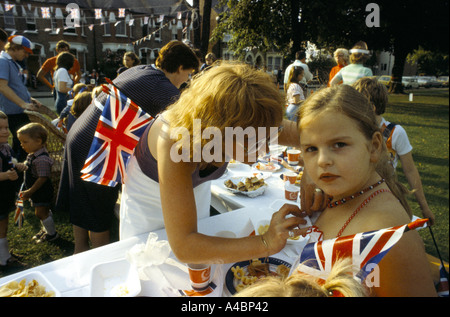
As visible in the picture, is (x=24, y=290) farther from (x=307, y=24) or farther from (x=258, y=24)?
(x=307, y=24)

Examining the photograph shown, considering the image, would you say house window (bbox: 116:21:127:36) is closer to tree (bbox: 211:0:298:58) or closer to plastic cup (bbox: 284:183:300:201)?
tree (bbox: 211:0:298:58)

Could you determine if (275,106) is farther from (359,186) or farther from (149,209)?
(149,209)

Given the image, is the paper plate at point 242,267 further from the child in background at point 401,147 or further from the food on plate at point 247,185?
the child in background at point 401,147

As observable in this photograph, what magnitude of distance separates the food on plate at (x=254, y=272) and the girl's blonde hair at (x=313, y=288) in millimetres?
623

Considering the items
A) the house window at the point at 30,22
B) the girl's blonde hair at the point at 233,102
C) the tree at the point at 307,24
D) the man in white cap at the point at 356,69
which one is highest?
the house window at the point at 30,22

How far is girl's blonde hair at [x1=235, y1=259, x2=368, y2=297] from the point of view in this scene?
2.31ft

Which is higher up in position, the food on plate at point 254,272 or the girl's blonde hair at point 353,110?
the girl's blonde hair at point 353,110

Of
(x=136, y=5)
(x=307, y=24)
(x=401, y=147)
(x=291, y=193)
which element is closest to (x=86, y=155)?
(x=291, y=193)

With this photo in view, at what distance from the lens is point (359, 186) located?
1.19 m

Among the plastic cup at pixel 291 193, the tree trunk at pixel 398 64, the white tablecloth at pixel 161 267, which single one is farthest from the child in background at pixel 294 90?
the tree trunk at pixel 398 64

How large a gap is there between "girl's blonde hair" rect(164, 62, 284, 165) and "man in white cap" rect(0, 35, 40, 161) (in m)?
3.76

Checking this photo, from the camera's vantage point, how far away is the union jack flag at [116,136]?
173cm
